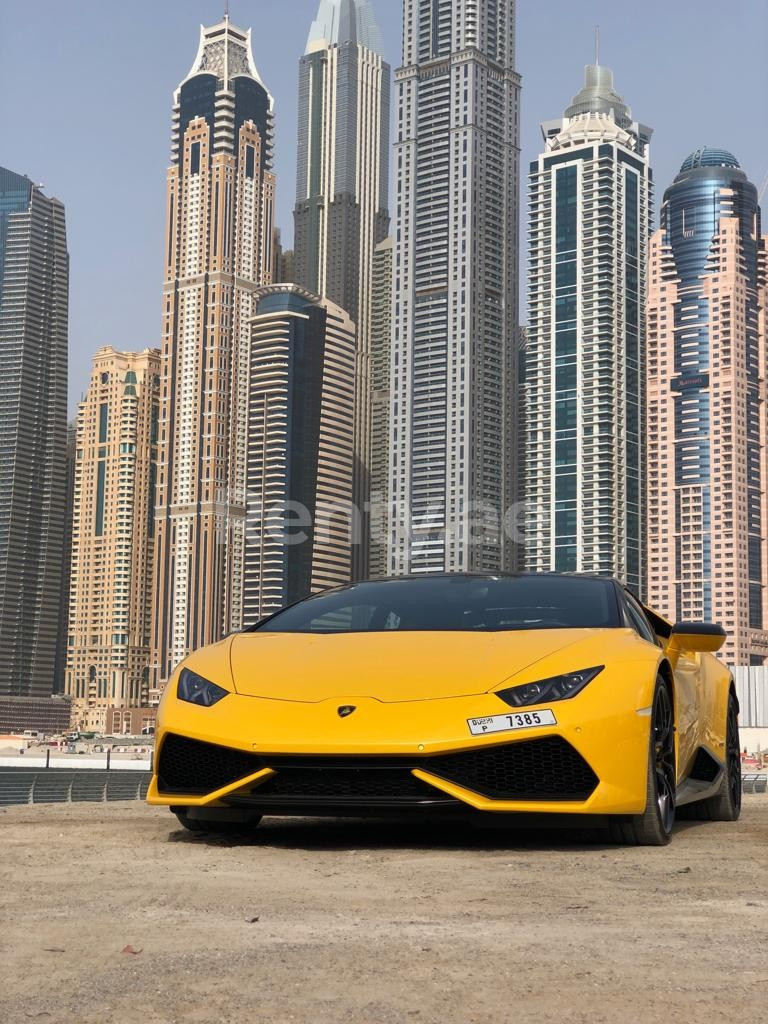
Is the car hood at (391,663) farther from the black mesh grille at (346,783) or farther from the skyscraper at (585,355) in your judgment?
the skyscraper at (585,355)

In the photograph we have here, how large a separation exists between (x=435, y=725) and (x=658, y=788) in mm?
1041

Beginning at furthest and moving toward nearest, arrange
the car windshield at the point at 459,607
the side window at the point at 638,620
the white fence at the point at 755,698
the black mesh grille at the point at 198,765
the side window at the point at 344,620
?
the white fence at the point at 755,698 < the side window at the point at 638,620 < the side window at the point at 344,620 < the car windshield at the point at 459,607 < the black mesh grille at the point at 198,765

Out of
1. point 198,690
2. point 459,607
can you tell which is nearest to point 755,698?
point 459,607

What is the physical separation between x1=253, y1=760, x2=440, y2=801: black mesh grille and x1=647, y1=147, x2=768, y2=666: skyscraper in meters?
172

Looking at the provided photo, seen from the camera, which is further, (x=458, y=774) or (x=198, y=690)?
(x=198, y=690)

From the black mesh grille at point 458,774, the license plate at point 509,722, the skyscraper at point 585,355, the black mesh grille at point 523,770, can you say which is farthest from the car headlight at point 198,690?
the skyscraper at point 585,355

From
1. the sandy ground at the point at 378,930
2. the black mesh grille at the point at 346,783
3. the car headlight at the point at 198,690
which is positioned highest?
the car headlight at the point at 198,690

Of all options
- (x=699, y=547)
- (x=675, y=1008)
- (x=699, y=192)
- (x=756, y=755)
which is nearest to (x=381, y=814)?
(x=675, y=1008)

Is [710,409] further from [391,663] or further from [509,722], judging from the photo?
[509,722]

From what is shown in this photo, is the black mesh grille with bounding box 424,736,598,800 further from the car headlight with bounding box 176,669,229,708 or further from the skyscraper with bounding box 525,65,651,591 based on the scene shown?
the skyscraper with bounding box 525,65,651,591

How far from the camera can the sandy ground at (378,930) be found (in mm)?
2625

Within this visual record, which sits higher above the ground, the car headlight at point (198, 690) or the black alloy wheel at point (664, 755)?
the car headlight at point (198, 690)

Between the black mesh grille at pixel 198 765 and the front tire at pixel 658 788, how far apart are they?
1449 millimetres

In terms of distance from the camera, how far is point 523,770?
5031 mm
